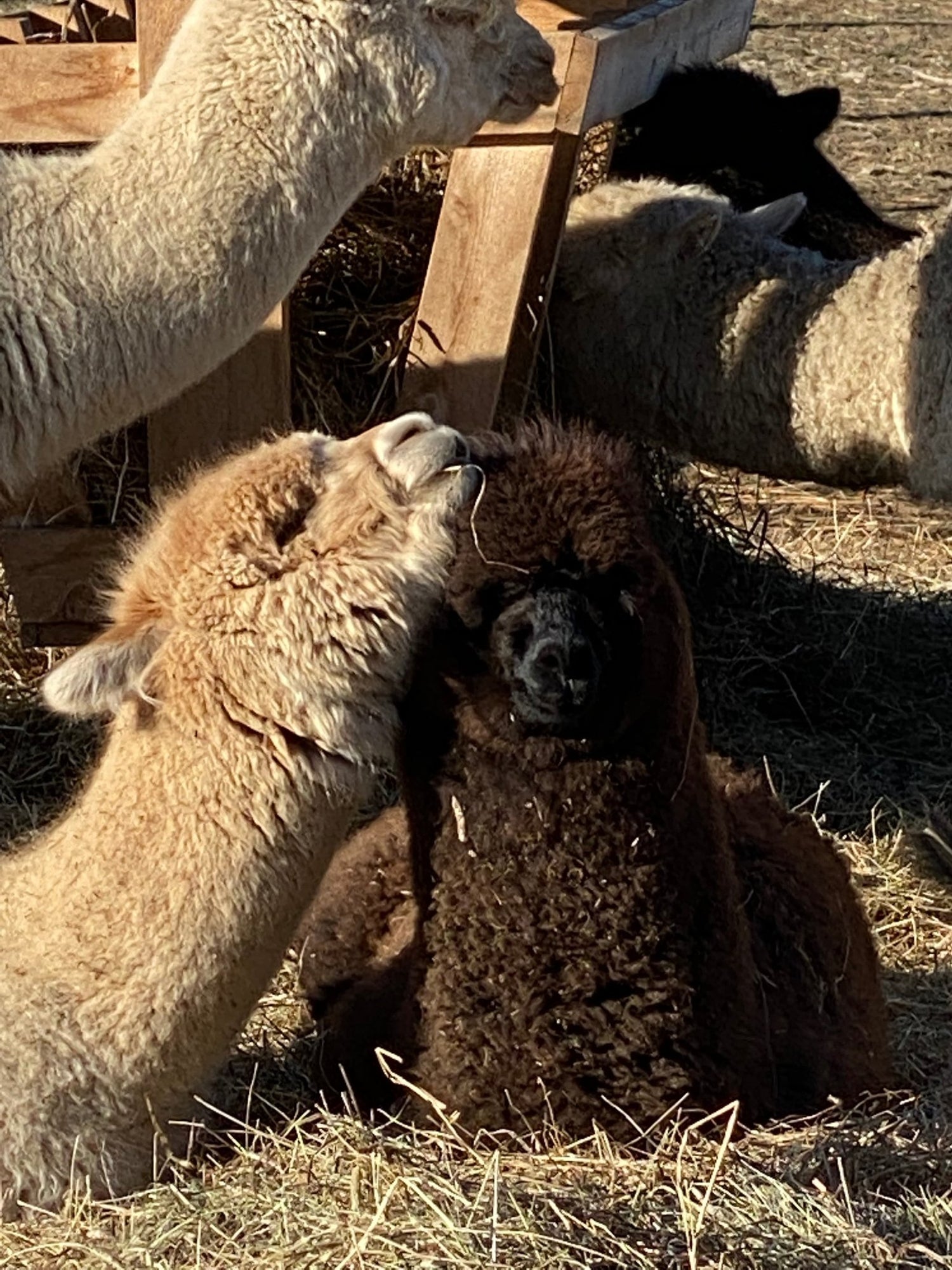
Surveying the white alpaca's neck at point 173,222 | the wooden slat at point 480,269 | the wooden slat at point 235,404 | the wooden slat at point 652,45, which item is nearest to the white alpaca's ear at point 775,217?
the wooden slat at point 652,45

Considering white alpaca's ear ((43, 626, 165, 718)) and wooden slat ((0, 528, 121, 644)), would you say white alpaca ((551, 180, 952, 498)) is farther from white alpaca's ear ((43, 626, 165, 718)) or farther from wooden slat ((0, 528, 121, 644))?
white alpaca's ear ((43, 626, 165, 718))

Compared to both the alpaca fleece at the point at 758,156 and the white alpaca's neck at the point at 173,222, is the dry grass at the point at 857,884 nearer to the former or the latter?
the alpaca fleece at the point at 758,156

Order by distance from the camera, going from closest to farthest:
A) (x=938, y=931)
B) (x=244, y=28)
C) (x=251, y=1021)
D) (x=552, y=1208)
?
(x=552, y=1208), (x=251, y=1021), (x=244, y=28), (x=938, y=931)

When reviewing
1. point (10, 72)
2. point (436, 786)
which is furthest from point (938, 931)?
point (10, 72)

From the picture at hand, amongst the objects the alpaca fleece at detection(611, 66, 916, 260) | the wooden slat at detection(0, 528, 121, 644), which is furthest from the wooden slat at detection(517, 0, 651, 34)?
the wooden slat at detection(0, 528, 121, 644)

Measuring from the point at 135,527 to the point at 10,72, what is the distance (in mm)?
1342

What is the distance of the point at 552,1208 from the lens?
2.88 meters

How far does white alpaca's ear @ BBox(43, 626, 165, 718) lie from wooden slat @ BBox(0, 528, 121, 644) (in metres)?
2.69

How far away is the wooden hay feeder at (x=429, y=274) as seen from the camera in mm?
5281

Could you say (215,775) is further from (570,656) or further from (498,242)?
(498,242)

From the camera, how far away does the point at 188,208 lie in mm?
4496

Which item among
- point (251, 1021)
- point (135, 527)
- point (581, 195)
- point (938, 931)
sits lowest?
point (938, 931)

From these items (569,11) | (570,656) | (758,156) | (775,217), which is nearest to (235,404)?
(569,11)

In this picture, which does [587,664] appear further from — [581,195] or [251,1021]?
[581,195]
